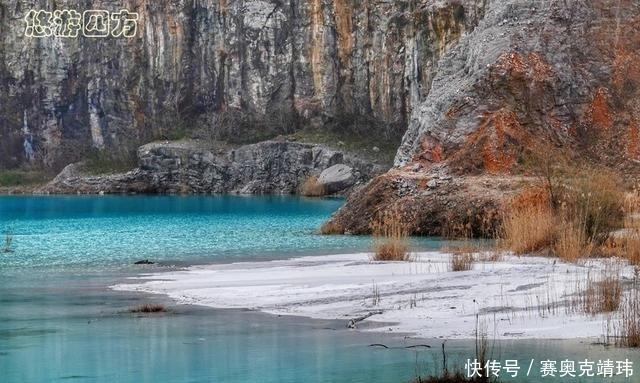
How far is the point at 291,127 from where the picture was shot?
100938mm

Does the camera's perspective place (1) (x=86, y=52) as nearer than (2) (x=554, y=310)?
No

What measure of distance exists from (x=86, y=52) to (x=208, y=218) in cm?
5917

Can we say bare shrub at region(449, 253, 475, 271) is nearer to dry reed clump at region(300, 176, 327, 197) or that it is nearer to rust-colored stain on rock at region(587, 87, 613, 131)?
rust-colored stain on rock at region(587, 87, 613, 131)

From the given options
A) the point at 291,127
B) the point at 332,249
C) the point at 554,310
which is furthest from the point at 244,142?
the point at 554,310

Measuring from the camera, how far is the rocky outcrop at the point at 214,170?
9338 cm

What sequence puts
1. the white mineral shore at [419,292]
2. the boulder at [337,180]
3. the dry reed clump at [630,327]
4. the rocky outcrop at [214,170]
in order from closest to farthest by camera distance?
the dry reed clump at [630,327] → the white mineral shore at [419,292] → the boulder at [337,180] → the rocky outcrop at [214,170]

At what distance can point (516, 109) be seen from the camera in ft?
131

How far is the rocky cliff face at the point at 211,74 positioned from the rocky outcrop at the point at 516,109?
46842 mm

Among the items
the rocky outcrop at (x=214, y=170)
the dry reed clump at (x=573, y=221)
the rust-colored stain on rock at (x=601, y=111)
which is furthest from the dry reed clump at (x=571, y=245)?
the rocky outcrop at (x=214, y=170)

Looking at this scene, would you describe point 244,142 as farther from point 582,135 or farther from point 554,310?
point 554,310

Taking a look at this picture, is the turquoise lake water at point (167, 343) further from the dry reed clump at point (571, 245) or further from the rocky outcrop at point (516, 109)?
the rocky outcrop at point (516, 109)

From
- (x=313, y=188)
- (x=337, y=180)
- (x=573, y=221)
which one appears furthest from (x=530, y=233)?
(x=313, y=188)

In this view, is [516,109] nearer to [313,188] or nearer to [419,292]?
[419,292]

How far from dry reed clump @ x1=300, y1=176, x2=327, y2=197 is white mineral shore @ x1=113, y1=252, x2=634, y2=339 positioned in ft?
196
